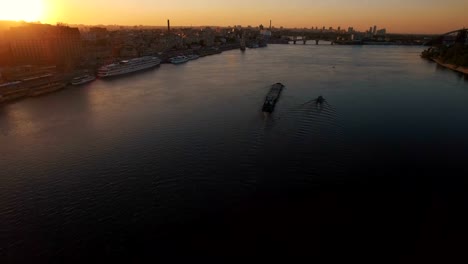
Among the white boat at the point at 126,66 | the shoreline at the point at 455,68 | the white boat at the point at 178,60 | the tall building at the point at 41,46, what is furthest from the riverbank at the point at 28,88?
the shoreline at the point at 455,68

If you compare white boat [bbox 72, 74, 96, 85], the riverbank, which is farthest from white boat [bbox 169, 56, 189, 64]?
the riverbank

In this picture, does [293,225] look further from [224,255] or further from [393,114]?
[393,114]

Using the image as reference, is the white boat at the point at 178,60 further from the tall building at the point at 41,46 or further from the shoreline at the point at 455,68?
the shoreline at the point at 455,68

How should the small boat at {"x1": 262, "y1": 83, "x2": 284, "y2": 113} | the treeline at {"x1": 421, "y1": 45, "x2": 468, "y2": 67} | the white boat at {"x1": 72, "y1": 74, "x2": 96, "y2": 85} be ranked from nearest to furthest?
the small boat at {"x1": 262, "y1": 83, "x2": 284, "y2": 113} < the white boat at {"x1": 72, "y1": 74, "x2": 96, "y2": 85} < the treeline at {"x1": 421, "y1": 45, "x2": 468, "y2": 67}

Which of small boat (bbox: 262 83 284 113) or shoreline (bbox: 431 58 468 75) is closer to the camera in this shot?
small boat (bbox: 262 83 284 113)

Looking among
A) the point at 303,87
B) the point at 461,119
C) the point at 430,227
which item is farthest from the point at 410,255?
the point at 303,87

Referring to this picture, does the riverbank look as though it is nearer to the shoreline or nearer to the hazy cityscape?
the hazy cityscape
